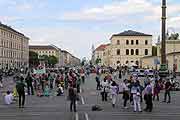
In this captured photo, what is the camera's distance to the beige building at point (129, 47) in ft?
522

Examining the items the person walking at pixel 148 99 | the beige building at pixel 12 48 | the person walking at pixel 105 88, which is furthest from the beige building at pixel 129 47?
the person walking at pixel 148 99

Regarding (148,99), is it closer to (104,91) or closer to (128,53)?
(104,91)

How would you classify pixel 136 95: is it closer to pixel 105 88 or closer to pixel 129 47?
pixel 105 88

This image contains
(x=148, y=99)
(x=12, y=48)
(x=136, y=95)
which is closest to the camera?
(x=136, y=95)

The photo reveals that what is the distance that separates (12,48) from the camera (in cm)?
15688

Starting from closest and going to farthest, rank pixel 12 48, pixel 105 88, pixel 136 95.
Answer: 1. pixel 136 95
2. pixel 105 88
3. pixel 12 48

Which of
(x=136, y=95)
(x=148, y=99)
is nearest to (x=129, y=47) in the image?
(x=148, y=99)

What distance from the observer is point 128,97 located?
24.3 metres

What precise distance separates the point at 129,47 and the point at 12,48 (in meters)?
42.1

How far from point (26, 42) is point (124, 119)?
17762 cm

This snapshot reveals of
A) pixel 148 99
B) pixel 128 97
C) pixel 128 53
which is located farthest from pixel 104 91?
pixel 128 53

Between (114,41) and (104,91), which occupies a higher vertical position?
(114,41)

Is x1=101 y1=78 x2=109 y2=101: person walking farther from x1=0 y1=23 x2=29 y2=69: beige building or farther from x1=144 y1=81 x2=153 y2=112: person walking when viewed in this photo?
x1=0 y1=23 x2=29 y2=69: beige building

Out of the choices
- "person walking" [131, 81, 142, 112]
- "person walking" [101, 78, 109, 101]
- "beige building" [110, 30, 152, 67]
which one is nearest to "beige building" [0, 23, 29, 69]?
"beige building" [110, 30, 152, 67]
